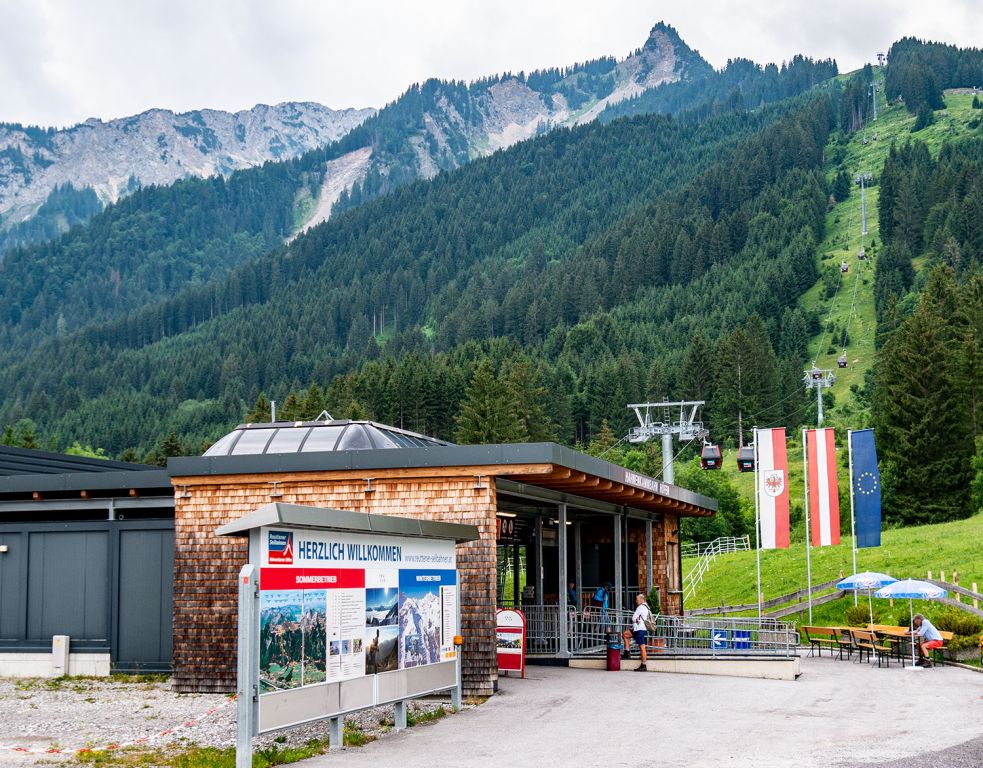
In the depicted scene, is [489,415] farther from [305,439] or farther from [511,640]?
[511,640]

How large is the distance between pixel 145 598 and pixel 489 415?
6040cm

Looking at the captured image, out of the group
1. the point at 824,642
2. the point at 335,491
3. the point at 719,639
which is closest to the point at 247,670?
the point at 335,491

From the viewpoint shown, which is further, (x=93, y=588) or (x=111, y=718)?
(x=93, y=588)

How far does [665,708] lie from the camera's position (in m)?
15.8

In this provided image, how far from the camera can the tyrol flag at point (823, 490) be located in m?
29.5

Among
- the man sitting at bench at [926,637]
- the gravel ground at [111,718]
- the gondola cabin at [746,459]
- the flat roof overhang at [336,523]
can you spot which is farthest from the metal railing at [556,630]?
the gondola cabin at [746,459]

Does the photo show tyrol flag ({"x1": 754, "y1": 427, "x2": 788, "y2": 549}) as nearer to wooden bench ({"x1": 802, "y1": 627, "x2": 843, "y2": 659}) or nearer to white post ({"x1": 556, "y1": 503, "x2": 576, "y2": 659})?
wooden bench ({"x1": 802, "y1": 627, "x2": 843, "y2": 659})

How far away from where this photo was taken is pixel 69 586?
67.5ft

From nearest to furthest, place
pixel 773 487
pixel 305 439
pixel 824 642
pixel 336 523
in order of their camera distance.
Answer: pixel 336 523 → pixel 305 439 → pixel 824 642 → pixel 773 487

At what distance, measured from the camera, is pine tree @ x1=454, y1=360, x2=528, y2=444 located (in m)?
78.3

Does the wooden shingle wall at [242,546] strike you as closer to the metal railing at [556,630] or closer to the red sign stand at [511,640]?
the red sign stand at [511,640]

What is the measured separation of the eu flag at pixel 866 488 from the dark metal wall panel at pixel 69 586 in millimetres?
19107

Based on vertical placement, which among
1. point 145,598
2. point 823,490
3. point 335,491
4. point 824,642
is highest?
point 823,490

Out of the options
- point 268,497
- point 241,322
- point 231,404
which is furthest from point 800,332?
point 268,497
